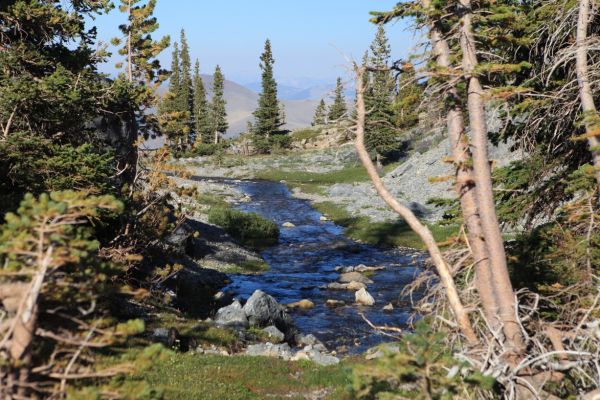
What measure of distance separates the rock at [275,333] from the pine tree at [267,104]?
91330mm

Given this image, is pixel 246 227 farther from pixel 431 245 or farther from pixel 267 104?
pixel 267 104

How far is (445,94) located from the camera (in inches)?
366

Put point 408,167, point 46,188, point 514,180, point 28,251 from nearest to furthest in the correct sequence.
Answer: point 28,251
point 514,180
point 46,188
point 408,167

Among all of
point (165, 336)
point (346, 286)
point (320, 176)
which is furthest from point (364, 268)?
point (320, 176)

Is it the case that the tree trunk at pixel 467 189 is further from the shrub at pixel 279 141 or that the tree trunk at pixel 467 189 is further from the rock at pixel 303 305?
the shrub at pixel 279 141

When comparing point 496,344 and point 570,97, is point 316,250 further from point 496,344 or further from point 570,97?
point 496,344

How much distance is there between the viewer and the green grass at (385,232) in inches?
1528

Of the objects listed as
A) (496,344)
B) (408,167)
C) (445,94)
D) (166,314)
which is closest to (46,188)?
(166,314)

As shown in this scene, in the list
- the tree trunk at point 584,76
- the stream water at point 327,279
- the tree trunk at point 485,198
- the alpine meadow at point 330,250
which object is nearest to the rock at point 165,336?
the alpine meadow at point 330,250

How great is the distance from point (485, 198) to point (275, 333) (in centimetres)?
1305

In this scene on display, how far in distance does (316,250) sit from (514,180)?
79.7ft

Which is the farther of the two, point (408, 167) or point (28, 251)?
point (408, 167)

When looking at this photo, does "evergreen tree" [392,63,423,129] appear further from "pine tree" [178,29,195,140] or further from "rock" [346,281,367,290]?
"pine tree" [178,29,195,140]

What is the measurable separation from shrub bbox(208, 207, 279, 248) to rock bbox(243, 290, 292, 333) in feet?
57.2
